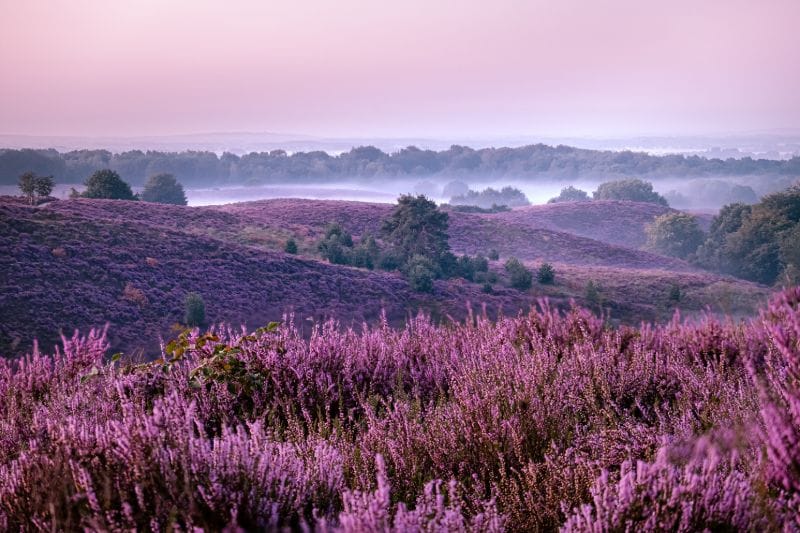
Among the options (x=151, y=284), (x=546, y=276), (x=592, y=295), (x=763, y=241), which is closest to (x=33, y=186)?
(x=151, y=284)

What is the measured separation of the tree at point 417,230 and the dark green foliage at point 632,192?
3306 inches

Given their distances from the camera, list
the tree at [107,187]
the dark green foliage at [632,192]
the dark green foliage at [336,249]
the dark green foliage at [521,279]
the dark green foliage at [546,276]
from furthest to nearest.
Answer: the dark green foliage at [632,192] → the tree at [107,187] → the dark green foliage at [546,276] → the dark green foliage at [521,279] → the dark green foliage at [336,249]

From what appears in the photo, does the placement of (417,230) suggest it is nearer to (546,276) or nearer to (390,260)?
(390,260)

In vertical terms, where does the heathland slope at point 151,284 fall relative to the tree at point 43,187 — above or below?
below

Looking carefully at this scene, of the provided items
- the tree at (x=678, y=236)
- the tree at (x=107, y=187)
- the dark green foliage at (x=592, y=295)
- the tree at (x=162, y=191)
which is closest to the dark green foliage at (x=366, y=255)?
the dark green foliage at (x=592, y=295)

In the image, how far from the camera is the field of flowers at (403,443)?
2.13 meters

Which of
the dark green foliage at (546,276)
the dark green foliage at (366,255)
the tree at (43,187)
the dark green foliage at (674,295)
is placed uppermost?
the tree at (43,187)

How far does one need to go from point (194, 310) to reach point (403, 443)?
66.9ft

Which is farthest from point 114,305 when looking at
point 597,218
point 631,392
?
point 597,218

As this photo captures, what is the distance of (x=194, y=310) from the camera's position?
2223 centimetres

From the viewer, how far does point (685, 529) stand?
6.73 ft

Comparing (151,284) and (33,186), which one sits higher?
(33,186)

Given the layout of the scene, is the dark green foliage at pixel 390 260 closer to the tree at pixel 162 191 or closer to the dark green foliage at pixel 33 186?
the dark green foliage at pixel 33 186

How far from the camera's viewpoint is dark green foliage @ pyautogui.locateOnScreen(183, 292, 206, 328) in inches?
869
